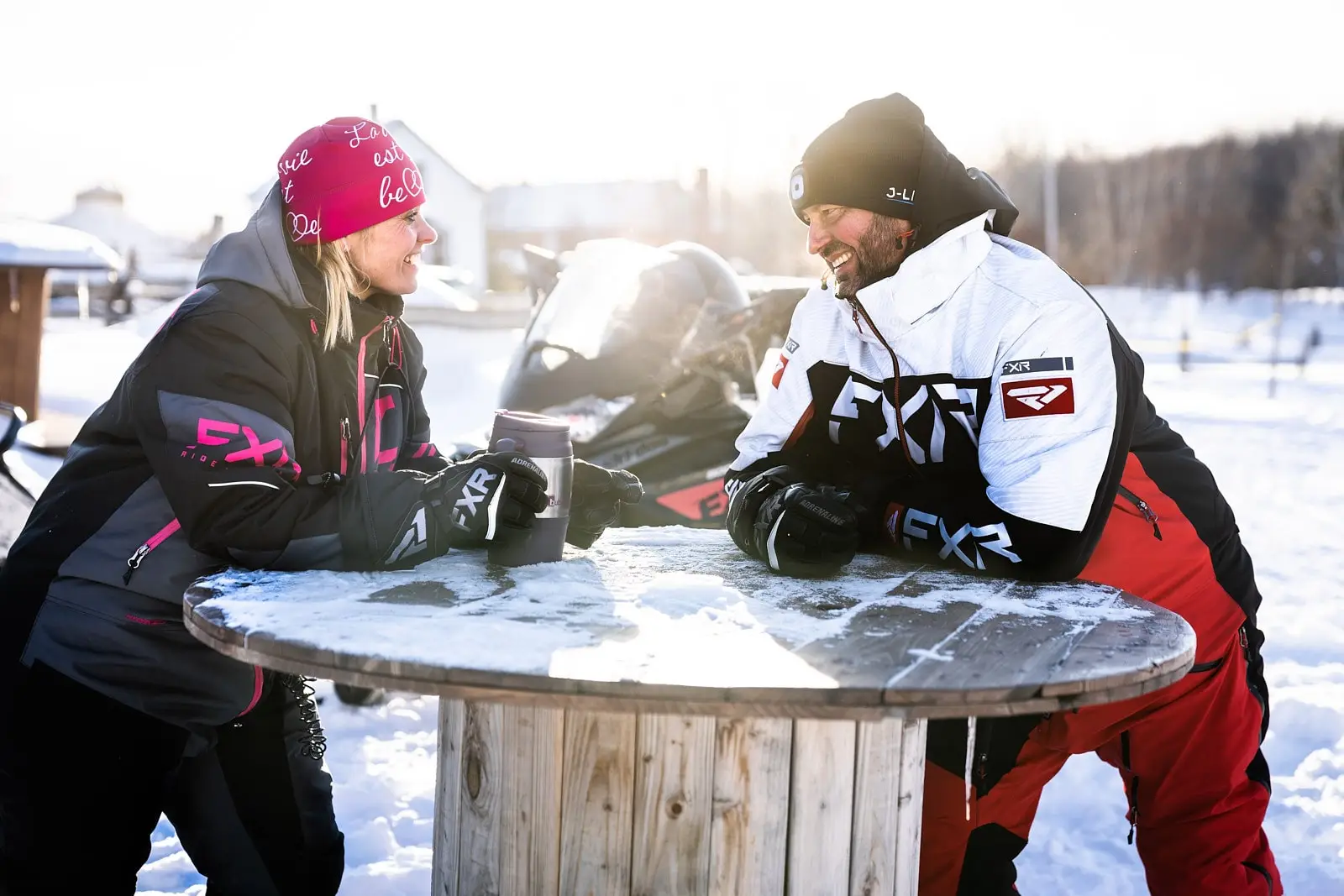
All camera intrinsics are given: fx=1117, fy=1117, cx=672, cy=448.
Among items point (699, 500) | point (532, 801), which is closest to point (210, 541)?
point (532, 801)

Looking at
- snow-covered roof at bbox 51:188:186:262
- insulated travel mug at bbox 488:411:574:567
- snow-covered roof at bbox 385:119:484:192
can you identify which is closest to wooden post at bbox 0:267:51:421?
insulated travel mug at bbox 488:411:574:567

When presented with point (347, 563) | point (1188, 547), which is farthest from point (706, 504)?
point (347, 563)

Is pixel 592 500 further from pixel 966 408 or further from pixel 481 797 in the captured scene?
pixel 966 408

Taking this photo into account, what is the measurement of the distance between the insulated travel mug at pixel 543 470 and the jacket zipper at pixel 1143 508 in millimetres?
1187

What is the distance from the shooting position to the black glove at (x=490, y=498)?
1.95 metres

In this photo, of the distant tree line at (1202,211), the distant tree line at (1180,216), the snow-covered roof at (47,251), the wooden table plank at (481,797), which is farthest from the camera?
the distant tree line at (1180,216)

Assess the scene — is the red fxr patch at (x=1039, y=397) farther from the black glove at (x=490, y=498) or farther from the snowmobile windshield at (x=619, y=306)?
the snowmobile windshield at (x=619, y=306)

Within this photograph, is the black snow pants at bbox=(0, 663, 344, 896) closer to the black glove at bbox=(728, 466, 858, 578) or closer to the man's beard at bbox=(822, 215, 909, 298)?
the black glove at bbox=(728, 466, 858, 578)

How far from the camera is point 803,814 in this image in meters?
1.70

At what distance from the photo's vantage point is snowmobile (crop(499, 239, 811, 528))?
4.47 metres

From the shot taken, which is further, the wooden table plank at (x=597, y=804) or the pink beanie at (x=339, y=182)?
the pink beanie at (x=339, y=182)

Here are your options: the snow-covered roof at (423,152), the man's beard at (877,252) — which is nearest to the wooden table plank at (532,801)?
the man's beard at (877,252)

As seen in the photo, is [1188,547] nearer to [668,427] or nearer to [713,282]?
[668,427]

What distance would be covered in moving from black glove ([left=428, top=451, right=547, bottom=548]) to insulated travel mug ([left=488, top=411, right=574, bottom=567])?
34mm
